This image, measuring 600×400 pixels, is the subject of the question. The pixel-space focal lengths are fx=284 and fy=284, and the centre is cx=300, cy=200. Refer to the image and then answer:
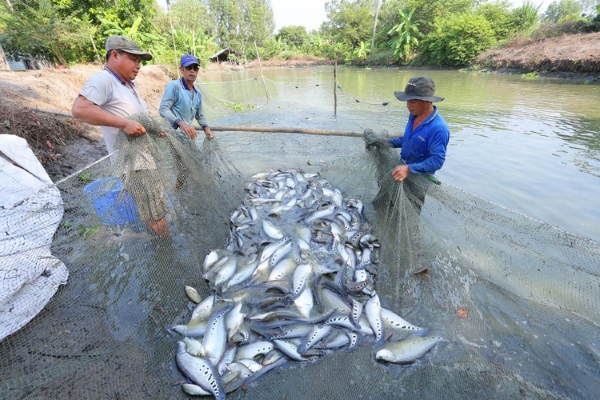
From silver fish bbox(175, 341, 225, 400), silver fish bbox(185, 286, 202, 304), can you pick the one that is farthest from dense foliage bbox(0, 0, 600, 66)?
silver fish bbox(175, 341, 225, 400)

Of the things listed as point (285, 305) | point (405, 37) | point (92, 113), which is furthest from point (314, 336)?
point (405, 37)

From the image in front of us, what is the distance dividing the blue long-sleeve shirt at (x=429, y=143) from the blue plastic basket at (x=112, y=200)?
3.09 m

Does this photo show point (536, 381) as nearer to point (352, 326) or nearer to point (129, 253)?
point (352, 326)

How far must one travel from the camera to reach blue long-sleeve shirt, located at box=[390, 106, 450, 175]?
3.12m

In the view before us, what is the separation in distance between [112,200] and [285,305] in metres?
2.34

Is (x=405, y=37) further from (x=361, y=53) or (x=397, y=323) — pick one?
(x=397, y=323)

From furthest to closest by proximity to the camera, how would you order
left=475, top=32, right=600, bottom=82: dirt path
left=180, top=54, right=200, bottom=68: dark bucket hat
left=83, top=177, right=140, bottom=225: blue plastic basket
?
left=475, top=32, right=600, bottom=82: dirt path, left=180, top=54, right=200, bottom=68: dark bucket hat, left=83, top=177, right=140, bottom=225: blue plastic basket

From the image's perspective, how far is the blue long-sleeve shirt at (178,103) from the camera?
164 inches

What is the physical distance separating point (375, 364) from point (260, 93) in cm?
1739

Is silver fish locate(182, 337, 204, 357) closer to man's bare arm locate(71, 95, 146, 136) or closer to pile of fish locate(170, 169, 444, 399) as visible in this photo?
pile of fish locate(170, 169, 444, 399)

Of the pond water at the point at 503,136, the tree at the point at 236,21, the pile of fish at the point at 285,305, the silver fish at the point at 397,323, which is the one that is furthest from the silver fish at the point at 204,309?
the tree at the point at 236,21

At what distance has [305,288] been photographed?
9.46 ft

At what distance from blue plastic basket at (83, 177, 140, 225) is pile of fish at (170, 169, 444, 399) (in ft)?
3.30

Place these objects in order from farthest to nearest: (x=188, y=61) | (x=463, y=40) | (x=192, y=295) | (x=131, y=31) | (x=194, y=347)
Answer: (x=463, y=40), (x=131, y=31), (x=188, y=61), (x=192, y=295), (x=194, y=347)
